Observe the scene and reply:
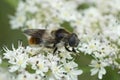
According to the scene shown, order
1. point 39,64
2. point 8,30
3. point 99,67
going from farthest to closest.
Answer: point 8,30 < point 99,67 < point 39,64

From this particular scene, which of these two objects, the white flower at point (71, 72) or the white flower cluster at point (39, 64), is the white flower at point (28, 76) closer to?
the white flower cluster at point (39, 64)

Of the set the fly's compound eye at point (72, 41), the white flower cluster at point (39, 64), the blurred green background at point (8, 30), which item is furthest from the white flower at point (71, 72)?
the blurred green background at point (8, 30)

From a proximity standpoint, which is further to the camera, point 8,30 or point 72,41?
point 8,30

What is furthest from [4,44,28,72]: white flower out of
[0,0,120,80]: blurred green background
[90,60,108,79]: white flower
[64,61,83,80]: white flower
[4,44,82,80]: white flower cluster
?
[0,0,120,80]: blurred green background

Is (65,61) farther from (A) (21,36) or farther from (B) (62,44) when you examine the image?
(A) (21,36)

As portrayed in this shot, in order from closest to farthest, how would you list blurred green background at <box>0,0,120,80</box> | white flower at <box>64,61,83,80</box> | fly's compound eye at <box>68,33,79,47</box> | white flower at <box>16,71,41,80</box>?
white flower at <box>16,71,41,80</box> < white flower at <box>64,61,83,80</box> < fly's compound eye at <box>68,33,79,47</box> < blurred green background at <box>0,0,120,80</box>

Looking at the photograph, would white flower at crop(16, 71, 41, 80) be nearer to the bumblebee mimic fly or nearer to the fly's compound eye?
the bumblebee mimic fly

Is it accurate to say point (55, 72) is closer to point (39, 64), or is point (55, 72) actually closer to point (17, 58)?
point (39, 64)

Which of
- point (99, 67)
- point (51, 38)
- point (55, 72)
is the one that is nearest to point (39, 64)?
point (55, 72)
